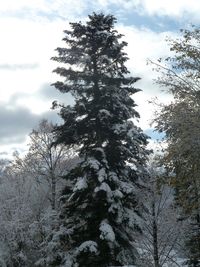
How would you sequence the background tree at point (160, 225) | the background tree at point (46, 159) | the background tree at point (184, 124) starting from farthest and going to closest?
1. the background tree at point (46, 159)
2. the background tree at point (160, 225)
3. the background tree at point (184, 124)

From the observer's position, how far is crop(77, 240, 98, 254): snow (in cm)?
2036

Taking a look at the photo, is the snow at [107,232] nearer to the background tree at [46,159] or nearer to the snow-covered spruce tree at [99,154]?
the snow-covered spruce tree at [99,154]

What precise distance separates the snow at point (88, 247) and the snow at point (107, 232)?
60 centimetres

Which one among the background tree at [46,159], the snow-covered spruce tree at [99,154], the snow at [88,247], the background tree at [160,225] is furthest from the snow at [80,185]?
the background tree at [46,159]

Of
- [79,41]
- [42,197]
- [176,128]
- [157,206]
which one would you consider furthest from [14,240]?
[176,128]

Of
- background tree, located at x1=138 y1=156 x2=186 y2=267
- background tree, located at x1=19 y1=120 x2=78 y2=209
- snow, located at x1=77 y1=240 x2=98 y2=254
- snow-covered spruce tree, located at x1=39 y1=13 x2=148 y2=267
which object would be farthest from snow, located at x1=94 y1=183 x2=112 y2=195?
background tree, located at x1=19 y1=120 x2=78 y2=209

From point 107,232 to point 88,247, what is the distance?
1125 millimetres

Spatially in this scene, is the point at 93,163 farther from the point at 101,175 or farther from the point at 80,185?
the point at 80,185

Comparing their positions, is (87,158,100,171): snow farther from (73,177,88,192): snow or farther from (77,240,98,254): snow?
(77,240,98,254): snow

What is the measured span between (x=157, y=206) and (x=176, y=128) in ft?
46.6

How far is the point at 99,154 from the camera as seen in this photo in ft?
74.4

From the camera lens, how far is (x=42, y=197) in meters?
38.7

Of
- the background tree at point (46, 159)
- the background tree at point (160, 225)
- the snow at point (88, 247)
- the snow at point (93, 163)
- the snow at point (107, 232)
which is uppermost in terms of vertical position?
the background tree at point (46, 159)

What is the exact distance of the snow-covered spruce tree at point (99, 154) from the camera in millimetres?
21281
